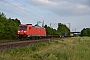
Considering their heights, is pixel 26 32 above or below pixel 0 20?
below

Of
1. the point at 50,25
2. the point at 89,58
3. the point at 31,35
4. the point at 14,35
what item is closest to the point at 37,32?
the point at 31,35

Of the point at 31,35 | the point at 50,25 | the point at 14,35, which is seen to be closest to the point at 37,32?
the point at 31,35

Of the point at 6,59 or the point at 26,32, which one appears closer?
the point at 6,59

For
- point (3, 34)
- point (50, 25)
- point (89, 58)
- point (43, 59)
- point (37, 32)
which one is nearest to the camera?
point (43, 59)

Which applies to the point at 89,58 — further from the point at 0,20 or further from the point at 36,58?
the point at 0,20

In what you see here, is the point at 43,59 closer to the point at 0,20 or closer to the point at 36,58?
the point at 36,58

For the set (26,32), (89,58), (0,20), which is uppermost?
(0,20)

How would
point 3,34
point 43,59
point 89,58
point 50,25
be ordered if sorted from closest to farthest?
1. point 43,59
2. point 89,58
3. point 3,34
4. point 50,25

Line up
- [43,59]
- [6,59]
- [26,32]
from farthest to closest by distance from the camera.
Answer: [26,32] < [43,59] < [6,59]

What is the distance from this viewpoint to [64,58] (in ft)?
41.9

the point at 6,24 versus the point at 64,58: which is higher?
the point at 6,24

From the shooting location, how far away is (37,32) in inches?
1897

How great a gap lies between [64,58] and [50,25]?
88779 mm

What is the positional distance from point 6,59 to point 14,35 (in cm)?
4572
